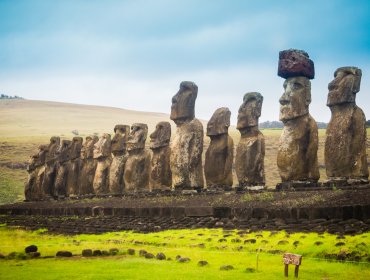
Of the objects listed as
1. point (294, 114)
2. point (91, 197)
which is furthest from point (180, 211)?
point (91, 197)

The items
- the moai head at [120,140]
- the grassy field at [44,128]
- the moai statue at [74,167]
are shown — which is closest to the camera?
the moai head at [120,140]

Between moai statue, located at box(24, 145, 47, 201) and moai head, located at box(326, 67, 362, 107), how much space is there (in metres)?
20.2

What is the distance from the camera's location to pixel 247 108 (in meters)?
18.2

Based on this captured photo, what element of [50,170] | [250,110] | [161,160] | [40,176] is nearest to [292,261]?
[250,110]

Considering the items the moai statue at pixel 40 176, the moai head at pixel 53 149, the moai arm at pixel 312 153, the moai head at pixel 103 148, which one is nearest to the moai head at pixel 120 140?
the moai head at pixel 103 148

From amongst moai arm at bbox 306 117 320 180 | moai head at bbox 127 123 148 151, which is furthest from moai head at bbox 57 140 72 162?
moai arm at bbox 306 117 320 180

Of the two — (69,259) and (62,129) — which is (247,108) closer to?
(69,259)

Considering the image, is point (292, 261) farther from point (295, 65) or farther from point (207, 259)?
point (295, 65)

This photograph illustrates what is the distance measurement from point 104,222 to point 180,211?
290 cm

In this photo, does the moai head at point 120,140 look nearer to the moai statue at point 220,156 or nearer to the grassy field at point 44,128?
the moai statue at point 220,156

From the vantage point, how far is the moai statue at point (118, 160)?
79.9 feet

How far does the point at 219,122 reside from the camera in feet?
62.9

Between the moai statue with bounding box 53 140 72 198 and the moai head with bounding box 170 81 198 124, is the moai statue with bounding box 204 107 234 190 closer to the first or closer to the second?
the moai head with bounding box 170 81 198 124

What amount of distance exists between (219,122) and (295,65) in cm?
381
